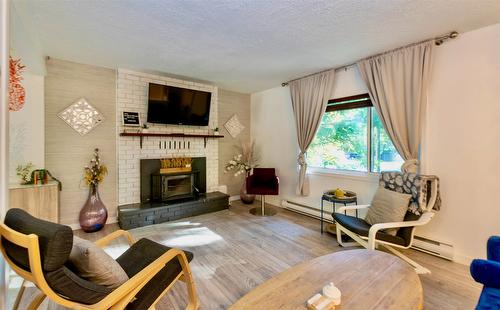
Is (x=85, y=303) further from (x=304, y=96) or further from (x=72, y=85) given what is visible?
(x=304, y=96)

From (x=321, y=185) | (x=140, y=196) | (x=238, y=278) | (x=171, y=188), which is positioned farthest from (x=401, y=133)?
(x=140, y=196)

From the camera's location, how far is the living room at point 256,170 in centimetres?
135

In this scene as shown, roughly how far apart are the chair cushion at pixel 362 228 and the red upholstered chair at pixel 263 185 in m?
1.41

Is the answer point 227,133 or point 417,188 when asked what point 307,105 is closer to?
point 227,133

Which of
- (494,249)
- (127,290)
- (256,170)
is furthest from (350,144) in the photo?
(127,290)

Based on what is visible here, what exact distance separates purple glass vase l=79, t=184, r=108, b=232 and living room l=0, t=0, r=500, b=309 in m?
0.02

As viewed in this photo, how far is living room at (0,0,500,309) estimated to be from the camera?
1352 millimetres

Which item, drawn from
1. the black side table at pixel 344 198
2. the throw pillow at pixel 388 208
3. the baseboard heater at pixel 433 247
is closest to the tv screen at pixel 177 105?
the black side table at pixel 344 198

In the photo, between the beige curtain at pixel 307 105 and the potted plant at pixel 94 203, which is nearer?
the potted plant at pixel 94 203

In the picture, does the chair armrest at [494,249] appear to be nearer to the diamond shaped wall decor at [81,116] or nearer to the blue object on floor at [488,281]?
the blue object on floor at [488,281]

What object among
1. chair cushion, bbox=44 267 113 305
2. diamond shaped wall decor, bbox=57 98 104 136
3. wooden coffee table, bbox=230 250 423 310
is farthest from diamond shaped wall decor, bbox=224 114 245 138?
chair cushion, bbox=44 267 113 305

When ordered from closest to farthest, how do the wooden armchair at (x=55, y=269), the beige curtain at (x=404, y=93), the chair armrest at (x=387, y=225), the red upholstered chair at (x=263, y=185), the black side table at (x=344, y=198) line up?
the wooden armchair at (x=55, y=269) < the chair armrest at (x=387, y=225) < the beige curtain at (x=404, y=93) < the black side table at (x=344, y=198) < the red upholstered chair at (x=263, y=185)

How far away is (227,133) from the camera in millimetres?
4816

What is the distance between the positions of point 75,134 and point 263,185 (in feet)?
10.2
